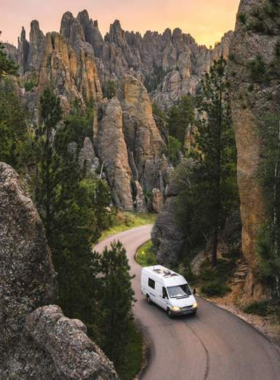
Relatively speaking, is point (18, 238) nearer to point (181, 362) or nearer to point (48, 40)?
point (181, 362)

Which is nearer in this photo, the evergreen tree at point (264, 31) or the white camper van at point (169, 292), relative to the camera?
the evergreen tree at point (264, 31)

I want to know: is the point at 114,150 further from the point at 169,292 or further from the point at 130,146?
the point at 169,292

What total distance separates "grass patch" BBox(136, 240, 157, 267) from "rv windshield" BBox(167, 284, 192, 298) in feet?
43.3

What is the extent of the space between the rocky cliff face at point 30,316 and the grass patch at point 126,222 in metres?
37.2

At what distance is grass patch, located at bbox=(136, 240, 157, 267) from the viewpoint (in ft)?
119

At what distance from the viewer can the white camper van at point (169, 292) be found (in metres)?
21.7

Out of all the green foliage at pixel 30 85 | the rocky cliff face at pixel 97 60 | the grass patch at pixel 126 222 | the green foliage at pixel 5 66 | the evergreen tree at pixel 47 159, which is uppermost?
the rocky cliff face at pixel 97 60

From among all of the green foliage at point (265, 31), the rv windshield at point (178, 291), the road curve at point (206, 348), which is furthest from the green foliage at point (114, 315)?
the rv windshield at point (178, 291)

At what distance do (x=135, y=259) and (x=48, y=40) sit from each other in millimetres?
94955

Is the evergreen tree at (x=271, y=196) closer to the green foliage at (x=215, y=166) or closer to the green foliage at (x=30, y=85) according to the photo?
the green foliage at (x=215, y=166)

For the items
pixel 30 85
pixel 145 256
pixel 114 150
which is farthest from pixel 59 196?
pixel 30 85

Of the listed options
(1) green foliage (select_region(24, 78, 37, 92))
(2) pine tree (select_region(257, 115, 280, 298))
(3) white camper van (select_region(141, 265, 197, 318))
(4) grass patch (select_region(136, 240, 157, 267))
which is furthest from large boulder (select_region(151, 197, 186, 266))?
(1) green foliage (select_region(24, 78, 37, 92))

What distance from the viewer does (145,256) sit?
3828 centimetres

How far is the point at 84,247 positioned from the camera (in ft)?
56.9
